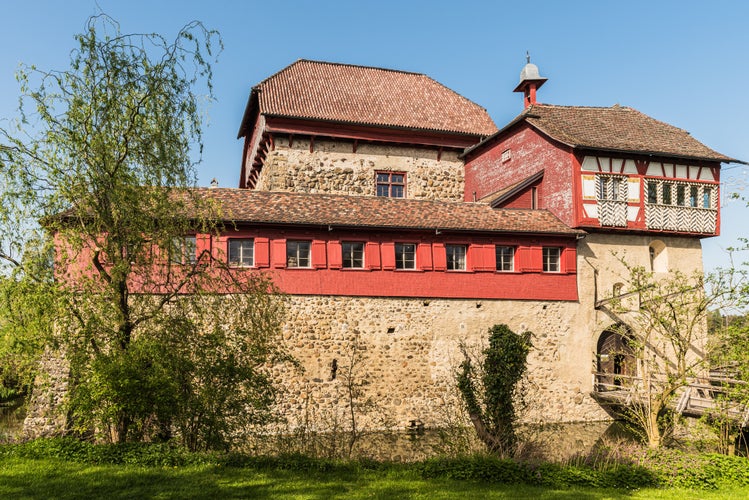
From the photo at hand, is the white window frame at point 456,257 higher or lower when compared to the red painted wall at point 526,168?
lower

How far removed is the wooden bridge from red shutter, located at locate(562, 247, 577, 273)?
2.95 metres

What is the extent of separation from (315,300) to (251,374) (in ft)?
17.5

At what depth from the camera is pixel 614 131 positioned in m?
18.2

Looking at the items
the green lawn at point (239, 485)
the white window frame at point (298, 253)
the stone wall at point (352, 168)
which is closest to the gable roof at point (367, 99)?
the stone wall at point (352, 168)

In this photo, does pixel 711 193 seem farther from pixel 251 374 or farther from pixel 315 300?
pixel 251 374

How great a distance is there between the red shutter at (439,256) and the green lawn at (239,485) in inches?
294

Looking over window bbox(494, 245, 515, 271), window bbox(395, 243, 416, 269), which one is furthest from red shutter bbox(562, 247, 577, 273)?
window bbox(395, 243, 416, 269)

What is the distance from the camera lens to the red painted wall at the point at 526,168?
16.9 meters

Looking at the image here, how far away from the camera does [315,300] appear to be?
47.0 ft

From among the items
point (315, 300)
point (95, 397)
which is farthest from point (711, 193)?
point (95, 397)

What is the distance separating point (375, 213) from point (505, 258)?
3.83 metres

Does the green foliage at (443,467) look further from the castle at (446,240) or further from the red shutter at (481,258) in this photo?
the red shutter at (481,258)

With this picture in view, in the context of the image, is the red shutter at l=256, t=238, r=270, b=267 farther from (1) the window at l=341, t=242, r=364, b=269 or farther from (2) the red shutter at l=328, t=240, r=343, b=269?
(1) the window at l=341, t=242, r=364, b=269

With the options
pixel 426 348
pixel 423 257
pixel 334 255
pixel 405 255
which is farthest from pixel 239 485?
pixel 423 257
